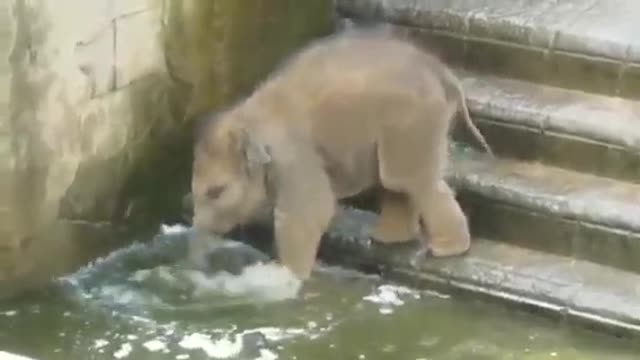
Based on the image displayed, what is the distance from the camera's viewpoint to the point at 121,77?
383 centimetres

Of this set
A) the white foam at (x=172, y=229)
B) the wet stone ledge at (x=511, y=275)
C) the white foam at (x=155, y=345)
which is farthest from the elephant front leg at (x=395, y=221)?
the white foam at (x=155, y=345)

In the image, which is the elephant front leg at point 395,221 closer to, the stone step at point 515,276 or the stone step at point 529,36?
the stone step at point 515,276

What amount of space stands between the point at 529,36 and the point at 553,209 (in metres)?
0.65

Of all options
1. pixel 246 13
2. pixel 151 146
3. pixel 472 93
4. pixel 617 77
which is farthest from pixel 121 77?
pixel 617 77

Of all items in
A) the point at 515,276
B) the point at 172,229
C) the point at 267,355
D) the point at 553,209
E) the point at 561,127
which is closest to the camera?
the point at 267,355

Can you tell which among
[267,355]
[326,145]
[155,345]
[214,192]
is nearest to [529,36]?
[326,145]

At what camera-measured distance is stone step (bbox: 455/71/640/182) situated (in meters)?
3.86

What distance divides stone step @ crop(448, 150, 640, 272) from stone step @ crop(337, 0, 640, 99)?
33 cm

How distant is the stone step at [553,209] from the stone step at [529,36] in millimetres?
329

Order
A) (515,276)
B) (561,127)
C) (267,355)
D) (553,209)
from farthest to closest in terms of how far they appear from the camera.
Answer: (561,127) → (553,209) → (515,276) → (267,355)

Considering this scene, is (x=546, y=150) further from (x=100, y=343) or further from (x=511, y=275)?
(x=100, y=343)

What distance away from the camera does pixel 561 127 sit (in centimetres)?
392

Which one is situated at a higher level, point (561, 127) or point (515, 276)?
point (561, 127)

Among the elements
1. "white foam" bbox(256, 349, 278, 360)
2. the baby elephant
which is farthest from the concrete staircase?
"white foam" bbox(256, 349, 278, 360)
